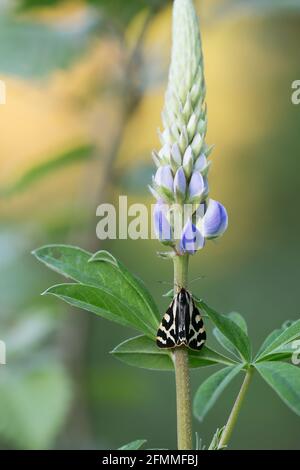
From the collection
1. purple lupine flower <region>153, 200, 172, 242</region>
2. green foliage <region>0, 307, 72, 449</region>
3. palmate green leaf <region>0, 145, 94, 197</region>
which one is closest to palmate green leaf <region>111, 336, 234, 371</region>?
purple lupine flower <region>153, 200, 172, 242</region>

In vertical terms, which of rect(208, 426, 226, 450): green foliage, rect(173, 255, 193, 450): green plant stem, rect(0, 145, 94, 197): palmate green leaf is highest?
rect(0, 145, 94, 197): palmate green leaf

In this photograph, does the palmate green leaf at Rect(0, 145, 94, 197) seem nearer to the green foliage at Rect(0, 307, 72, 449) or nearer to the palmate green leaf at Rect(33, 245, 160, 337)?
the green foliage at Rect(0, 307, 72, 449)

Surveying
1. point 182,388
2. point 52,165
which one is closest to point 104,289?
point 182,388

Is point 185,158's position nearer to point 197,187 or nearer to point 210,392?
point 197,187

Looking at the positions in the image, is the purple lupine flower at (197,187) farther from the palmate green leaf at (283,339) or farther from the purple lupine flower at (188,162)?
the palmate green leaf at (283,339)

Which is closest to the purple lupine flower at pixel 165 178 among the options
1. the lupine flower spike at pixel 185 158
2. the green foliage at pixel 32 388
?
the lupine flower spike at pixel 185 158
